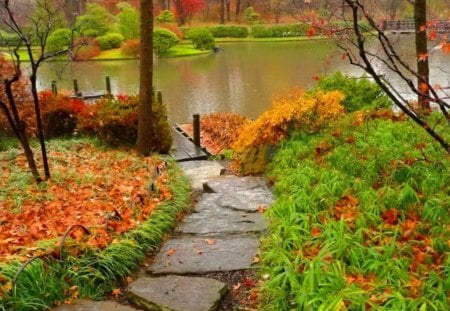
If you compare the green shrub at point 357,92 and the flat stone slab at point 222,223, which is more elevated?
the green shrub at point 357,92

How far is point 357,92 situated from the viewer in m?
9.56

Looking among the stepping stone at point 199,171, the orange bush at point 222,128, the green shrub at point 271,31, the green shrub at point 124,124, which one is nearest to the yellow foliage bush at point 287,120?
the stepping stone at point 199,171

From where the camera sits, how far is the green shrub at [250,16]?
2031 inches

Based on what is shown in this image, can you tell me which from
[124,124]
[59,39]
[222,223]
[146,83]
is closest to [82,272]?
[222,223]

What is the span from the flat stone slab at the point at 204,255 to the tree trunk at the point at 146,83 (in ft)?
13.4

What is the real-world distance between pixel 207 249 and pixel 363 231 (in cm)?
146

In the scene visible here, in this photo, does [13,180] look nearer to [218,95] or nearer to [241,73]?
[218,95]

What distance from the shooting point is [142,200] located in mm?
5562

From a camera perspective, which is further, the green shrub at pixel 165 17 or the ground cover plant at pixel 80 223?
the green shrub at pixel 165 17

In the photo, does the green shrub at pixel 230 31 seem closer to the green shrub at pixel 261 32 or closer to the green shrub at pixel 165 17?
the green shrub at pixel 261 32

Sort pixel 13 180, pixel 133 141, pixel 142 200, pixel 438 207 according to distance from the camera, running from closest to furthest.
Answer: pixel 438 207 → pixel 142 200 → pixel 13 180 → pixel 133 141

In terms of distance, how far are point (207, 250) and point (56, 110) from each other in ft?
24.2

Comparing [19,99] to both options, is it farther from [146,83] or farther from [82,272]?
[82,272]

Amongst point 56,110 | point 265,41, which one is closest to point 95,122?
point 56,110
